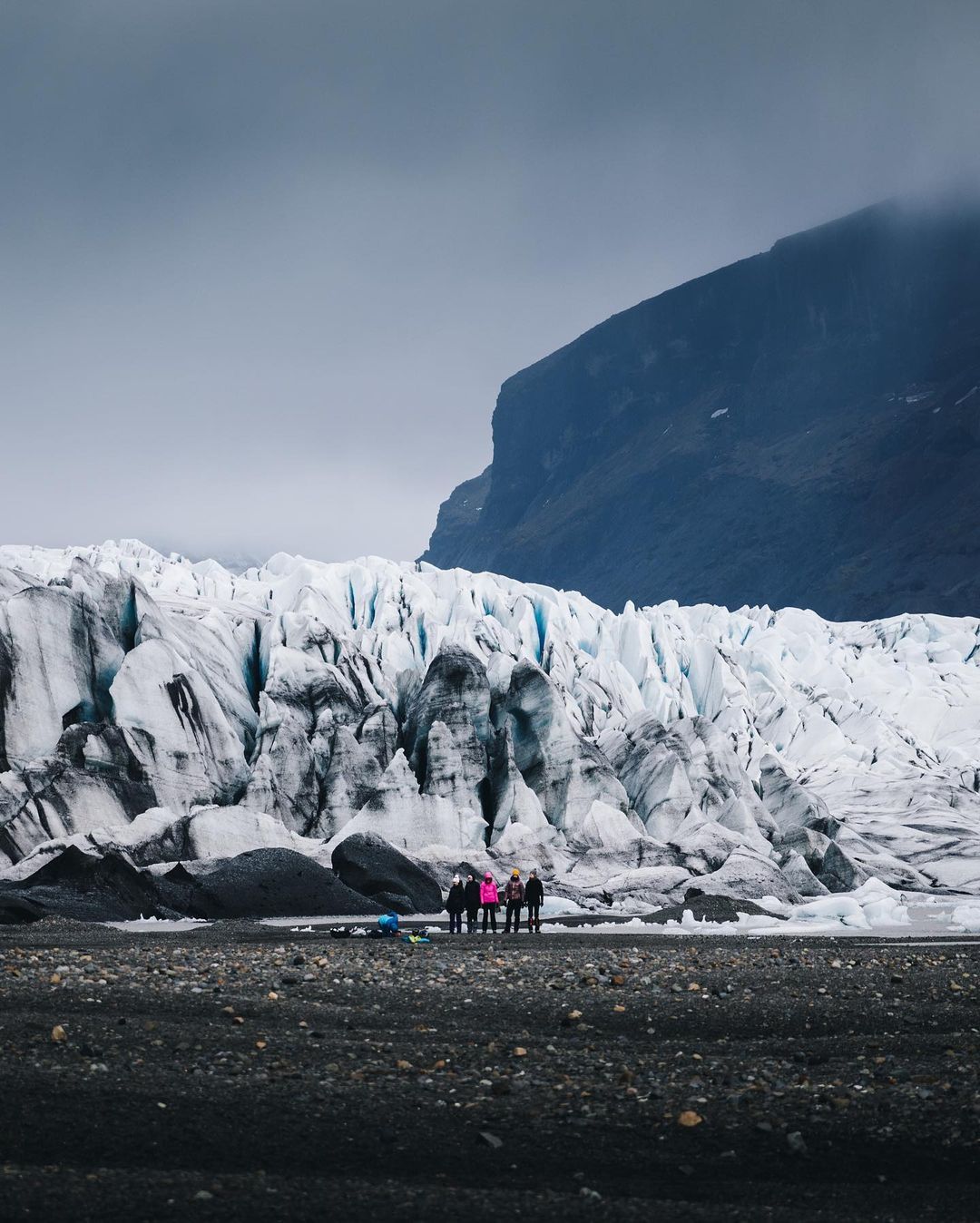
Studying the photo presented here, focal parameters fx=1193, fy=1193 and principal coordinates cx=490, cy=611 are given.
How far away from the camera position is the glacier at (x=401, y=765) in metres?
40.8

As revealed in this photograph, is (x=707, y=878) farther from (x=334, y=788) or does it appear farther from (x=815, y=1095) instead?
(x=815, y=1095)

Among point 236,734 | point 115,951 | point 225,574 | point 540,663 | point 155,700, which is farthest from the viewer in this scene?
point 225,574

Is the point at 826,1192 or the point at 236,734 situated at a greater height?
the point at 236,734

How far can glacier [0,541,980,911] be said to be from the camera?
134ft

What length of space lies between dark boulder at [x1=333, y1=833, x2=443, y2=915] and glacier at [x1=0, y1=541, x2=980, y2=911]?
7.13 ft

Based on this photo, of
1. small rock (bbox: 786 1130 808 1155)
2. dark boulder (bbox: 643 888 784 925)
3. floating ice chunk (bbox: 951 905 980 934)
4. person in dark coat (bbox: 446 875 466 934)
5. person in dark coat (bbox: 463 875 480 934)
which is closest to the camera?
small rock (bbox: 786 1130 808 1155)

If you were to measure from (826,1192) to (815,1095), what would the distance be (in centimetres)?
208

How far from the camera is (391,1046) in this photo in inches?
398

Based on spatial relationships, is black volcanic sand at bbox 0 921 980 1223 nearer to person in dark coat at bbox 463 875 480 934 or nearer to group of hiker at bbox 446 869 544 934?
group of hiker at bbox 446 869 544 934

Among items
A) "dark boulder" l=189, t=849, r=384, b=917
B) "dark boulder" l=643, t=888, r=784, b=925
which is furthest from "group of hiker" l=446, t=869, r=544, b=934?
"dark boulder" l=189, t=849, r=384, b=917

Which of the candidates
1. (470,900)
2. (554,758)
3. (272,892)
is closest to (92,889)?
(272,892)

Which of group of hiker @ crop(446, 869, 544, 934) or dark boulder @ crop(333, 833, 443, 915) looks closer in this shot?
group of hiker @ crop(446, 869, 544, 934)

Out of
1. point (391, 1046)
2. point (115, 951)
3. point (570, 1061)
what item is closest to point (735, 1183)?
point (570, 1061)

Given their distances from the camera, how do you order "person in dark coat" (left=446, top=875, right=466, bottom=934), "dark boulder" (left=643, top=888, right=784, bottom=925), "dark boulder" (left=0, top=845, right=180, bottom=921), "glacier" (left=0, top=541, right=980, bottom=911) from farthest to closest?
"glacier" (left=0, top=541, right=980, bottom=911), "dark boulder" (left=643, top=888, right=784, bottom=925), "dark boulder" (left=0, top=845, right=180, bottom=921), "person in dark coat" (left=446, top=875, right=466, bottom=934)
